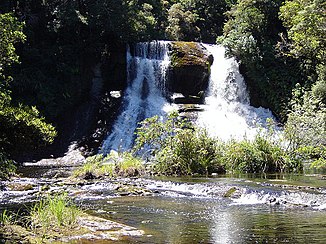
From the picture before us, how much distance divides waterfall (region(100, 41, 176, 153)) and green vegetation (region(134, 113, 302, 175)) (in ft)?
35.5

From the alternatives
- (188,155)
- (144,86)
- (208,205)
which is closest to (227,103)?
(144,86)

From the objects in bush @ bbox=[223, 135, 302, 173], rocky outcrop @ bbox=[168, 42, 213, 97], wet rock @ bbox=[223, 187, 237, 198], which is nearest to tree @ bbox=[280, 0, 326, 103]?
rocky outcrop @ bbox=[168, 42, 213, 97]

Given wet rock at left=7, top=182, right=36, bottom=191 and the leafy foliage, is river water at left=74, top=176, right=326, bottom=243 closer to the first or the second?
wet rock at left=7, top=182, right=36, bottom=191

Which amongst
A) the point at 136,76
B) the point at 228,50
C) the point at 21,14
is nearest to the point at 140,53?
the point at 136,76

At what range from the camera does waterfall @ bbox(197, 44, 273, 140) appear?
3028 cm

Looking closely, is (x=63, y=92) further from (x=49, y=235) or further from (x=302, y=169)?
(x=49, y=235)

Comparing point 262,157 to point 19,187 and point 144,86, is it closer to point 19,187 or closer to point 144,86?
point 19,187

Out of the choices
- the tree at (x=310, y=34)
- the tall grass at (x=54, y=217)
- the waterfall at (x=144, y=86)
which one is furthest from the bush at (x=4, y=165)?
the waterfall at (x=144, y=86)

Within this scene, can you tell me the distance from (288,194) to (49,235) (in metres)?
6.88

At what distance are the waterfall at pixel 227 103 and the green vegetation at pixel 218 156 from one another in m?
10.6

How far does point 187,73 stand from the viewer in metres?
32.5

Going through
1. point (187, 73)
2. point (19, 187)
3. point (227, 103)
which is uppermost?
point (187, 73)

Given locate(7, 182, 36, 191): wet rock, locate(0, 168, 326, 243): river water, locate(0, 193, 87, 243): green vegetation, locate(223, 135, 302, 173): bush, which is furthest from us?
locate(223, 135, 302, 173): bush

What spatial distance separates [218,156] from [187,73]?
14400 mm
